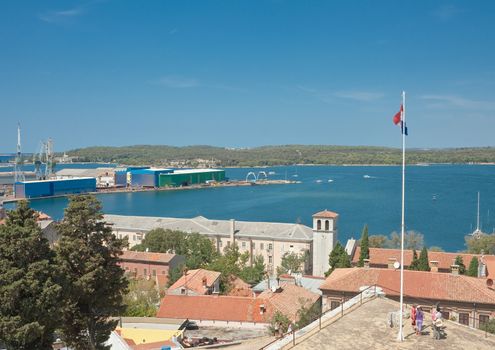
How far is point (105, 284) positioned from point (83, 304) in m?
0.69

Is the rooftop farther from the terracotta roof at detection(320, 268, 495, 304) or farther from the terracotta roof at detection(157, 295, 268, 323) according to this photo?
the terracotta roof at detection(320, 268, 495, 304)

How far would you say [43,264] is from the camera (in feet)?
31.5

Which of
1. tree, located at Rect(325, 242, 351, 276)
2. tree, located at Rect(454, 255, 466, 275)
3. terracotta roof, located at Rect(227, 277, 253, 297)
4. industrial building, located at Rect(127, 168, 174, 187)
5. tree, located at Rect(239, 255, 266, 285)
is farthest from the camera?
industrial building, located at Rect(127, 168, 174, 187)

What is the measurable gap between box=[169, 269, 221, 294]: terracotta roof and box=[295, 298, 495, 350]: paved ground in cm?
1522

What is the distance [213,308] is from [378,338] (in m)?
13.5

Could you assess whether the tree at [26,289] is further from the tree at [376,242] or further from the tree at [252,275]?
the tree at [376,242]

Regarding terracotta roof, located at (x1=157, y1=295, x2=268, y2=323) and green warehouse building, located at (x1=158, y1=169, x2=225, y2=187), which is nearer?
terracotta roof, located at (x1=157, y1=295, x2=268, y2=323)

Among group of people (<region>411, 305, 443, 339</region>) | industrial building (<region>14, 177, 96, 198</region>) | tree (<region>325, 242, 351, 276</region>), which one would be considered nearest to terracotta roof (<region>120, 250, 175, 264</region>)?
tree (<region>325, 242, 351, 276</region>)

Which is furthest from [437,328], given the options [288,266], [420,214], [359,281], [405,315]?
[420,214]

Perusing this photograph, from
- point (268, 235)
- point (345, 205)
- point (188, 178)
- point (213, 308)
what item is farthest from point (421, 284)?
point (188, 178)

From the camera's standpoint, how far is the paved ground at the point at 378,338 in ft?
28.5

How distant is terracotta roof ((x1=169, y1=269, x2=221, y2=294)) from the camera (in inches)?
969

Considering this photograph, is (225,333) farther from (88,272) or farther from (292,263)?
(292,263)

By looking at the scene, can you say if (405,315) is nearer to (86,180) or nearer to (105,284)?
(105,284)
